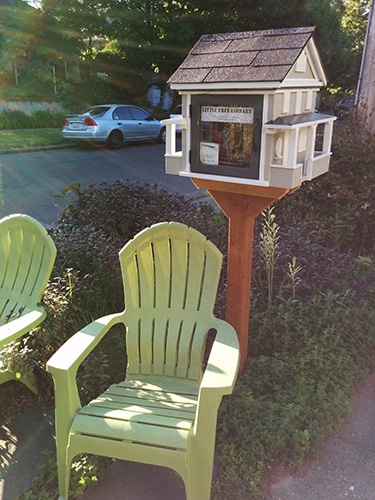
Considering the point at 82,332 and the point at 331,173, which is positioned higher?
the point at 331,173

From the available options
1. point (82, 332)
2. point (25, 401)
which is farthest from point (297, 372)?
point (25, 401)

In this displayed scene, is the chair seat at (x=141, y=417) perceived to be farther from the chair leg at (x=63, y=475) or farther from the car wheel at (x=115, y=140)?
the car wheel at (x=115, y=140)

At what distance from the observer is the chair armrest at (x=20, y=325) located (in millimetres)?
2152

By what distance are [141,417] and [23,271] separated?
4.13 ft

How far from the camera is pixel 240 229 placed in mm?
2316

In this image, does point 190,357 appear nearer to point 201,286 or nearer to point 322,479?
point 201,286

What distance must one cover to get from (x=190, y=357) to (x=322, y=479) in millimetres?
859

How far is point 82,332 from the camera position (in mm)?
2150

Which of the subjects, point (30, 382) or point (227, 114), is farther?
point (30, 382)

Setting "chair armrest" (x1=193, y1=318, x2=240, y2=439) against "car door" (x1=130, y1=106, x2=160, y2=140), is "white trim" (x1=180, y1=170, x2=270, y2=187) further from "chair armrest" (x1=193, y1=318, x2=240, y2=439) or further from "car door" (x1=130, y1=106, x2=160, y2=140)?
"car door" (x1=130, y1=106, x2=160, y2=140)

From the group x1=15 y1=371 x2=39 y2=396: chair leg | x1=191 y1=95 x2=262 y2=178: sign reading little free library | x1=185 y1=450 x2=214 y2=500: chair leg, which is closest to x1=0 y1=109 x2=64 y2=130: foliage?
x1=15 y1=371 x2=39 y2=396: chair leg

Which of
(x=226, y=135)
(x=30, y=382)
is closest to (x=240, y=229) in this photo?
(x=226, y=135)

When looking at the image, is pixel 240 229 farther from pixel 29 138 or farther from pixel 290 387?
pixel 29 138

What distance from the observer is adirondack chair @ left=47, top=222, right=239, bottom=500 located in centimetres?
179
